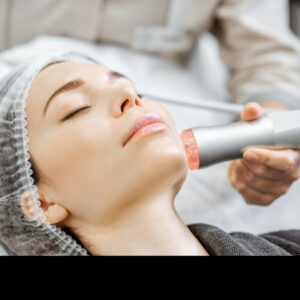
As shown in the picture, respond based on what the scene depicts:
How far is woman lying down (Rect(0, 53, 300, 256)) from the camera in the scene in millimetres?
560

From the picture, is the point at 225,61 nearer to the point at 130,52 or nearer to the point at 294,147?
the point at 130,52

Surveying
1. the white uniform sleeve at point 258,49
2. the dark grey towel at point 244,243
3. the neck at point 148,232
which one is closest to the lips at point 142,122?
the neck at point 148,232

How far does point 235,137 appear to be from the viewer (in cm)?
59

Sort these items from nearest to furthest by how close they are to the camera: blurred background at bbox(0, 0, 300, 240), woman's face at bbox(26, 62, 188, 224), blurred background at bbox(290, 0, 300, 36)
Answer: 1. woman's face at bbox(26, 62, 188, 224)
2. blurred background at bbox(0, 0, 300, 240)
3. blurred background at bbox(290, 0, 300, 36)

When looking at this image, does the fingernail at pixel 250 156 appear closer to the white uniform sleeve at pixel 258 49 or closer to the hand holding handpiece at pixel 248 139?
the hand holding handpiece at pixel 248 139

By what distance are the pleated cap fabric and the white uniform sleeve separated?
0.56 m

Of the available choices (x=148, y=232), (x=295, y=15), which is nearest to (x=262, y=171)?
(x=148, y=232)

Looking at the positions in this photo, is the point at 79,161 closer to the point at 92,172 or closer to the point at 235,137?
the point at 92,172

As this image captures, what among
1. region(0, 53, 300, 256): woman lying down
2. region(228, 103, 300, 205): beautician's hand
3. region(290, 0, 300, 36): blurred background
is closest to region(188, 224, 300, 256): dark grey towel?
region(0, 53, 300, 256): woman lying down

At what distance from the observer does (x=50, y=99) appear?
61cm

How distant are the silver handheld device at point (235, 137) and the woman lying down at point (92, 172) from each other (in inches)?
1.0

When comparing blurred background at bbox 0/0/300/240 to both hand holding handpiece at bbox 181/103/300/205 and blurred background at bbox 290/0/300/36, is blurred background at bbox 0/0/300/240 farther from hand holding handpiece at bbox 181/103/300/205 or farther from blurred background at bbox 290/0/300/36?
hand holding handpiece at bbox 181/103/300/205

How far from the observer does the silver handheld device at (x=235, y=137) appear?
580 millimetres

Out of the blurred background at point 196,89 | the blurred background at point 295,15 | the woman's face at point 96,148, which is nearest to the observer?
the woman's face at point 96,148
